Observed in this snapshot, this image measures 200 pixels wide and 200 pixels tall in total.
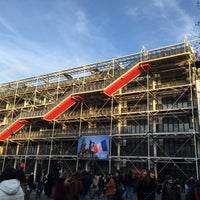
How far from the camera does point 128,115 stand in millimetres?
19797

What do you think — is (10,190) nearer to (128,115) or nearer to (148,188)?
(148,188)

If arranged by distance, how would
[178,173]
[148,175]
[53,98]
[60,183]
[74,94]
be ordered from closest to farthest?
[60,183] → [148,175] → [178,173] → [74,94] → [53,98]

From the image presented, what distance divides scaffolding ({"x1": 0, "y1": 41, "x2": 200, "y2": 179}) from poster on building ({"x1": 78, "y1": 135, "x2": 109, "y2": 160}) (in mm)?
542

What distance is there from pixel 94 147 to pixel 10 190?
53.8ft

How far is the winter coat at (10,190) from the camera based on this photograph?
8.33 feet

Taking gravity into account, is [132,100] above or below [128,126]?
above

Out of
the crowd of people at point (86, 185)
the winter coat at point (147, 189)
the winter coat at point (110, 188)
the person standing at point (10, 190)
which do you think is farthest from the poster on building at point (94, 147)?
the person standing at point (10, 190)

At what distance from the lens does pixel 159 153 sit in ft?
58.5

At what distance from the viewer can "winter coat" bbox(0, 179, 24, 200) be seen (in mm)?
2539

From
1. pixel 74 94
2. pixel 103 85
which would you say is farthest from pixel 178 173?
pixel 74 94

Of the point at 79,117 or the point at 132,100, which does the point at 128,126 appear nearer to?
the point at 132,100

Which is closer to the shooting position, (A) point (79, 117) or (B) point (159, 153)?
(B) point (159, 153)

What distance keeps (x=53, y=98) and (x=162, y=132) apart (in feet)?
45.2

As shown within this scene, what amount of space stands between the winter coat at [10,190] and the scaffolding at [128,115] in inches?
572
